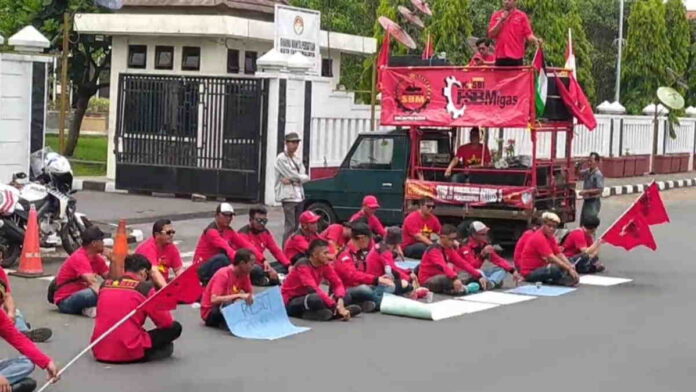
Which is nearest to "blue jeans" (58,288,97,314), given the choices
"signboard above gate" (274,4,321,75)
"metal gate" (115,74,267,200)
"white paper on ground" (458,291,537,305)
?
"white paper on ground" (458,291,537,305)

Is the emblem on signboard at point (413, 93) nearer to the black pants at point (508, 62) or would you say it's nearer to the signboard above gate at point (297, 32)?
the black pants at point (508, 62)

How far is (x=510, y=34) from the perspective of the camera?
17.0 meters

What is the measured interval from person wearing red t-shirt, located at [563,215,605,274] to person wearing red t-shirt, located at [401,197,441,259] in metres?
1.73

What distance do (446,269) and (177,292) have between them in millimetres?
5099

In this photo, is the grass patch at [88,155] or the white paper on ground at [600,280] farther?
the grass patch at [88,155]

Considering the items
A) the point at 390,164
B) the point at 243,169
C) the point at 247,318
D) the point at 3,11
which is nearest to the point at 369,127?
the point at 243,169

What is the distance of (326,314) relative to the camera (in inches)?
451

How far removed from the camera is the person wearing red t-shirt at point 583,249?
15.4 metres

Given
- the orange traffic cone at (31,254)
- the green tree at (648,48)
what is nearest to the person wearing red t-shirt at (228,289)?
the orange traffic cone at (31,254)

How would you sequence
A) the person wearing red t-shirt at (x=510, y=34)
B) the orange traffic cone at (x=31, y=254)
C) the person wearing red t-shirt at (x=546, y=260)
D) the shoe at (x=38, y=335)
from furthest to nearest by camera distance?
the person wearing red t-shirt at (x=510, y=34) < the person wearing red t-shirt at (x=546, y=260) < the orange traffic cone at (x=31, y=254) < the shoe at (x=38, y=335)

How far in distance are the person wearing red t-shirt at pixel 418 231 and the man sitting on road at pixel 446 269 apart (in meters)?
1.89

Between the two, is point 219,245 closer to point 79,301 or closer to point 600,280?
point 79,301

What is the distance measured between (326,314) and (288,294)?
441 millimetres

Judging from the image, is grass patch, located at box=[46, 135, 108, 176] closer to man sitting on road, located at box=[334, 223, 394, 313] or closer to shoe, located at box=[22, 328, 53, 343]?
man sitting on road, located at box=[334, 223, 394, 313]
